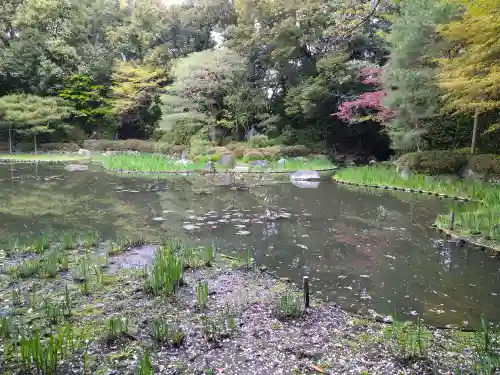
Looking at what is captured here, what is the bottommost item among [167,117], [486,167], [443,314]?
[443,314]

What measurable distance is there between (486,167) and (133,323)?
1031 cm

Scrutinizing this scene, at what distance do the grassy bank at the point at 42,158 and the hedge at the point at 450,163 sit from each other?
56.1 ft

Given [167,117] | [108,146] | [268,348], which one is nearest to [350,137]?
[167,117]

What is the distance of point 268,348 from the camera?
10.2 feet

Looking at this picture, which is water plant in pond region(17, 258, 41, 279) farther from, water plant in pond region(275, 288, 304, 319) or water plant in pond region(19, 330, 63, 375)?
water plant in pond region(275, 288, 304, 319)

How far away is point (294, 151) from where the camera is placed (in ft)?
60.0

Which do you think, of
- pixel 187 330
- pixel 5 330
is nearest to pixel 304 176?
pixel 187 330

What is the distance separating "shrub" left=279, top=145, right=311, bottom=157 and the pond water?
4881mm

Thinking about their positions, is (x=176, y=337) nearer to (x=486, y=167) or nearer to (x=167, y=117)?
(x=486, y=167)

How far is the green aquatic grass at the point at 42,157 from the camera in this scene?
68.8 feet

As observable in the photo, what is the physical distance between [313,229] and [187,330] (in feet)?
14.7

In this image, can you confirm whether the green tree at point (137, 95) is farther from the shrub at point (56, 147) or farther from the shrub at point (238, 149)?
the shrub at point (238, 149)

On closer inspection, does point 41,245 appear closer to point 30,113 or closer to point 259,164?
point 259,164

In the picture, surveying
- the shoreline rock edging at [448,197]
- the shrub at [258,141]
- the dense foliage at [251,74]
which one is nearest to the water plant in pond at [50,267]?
the dense foliage at [251,74]
